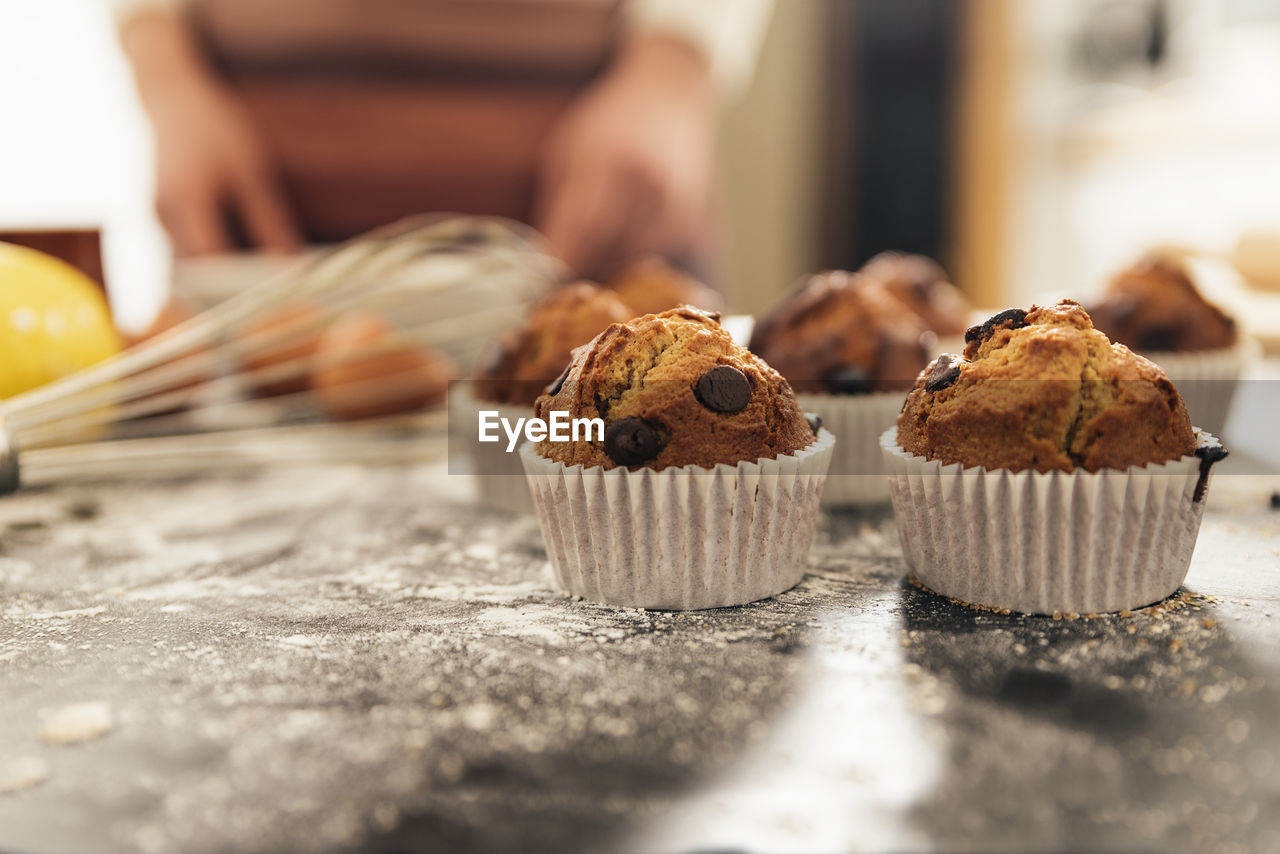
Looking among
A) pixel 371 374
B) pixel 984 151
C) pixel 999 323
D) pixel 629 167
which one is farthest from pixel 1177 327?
pixel 984 151

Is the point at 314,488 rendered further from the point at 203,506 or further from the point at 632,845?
the point at 632,845

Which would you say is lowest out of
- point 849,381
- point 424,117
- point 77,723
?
point 77,723

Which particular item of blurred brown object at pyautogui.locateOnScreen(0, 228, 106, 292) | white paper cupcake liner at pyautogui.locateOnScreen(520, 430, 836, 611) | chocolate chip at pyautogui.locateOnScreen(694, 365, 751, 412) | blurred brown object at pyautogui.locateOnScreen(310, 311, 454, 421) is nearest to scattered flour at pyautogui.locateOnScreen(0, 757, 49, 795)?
white paper cupcake liner at pyautogui.locateOnScreen(520, 430, 836, 611)

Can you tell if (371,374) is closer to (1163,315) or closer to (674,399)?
(674,399)

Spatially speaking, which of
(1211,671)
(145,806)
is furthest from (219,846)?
(1211,671)

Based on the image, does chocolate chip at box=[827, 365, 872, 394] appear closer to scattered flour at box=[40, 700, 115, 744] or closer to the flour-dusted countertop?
the flour-dusted countertop
